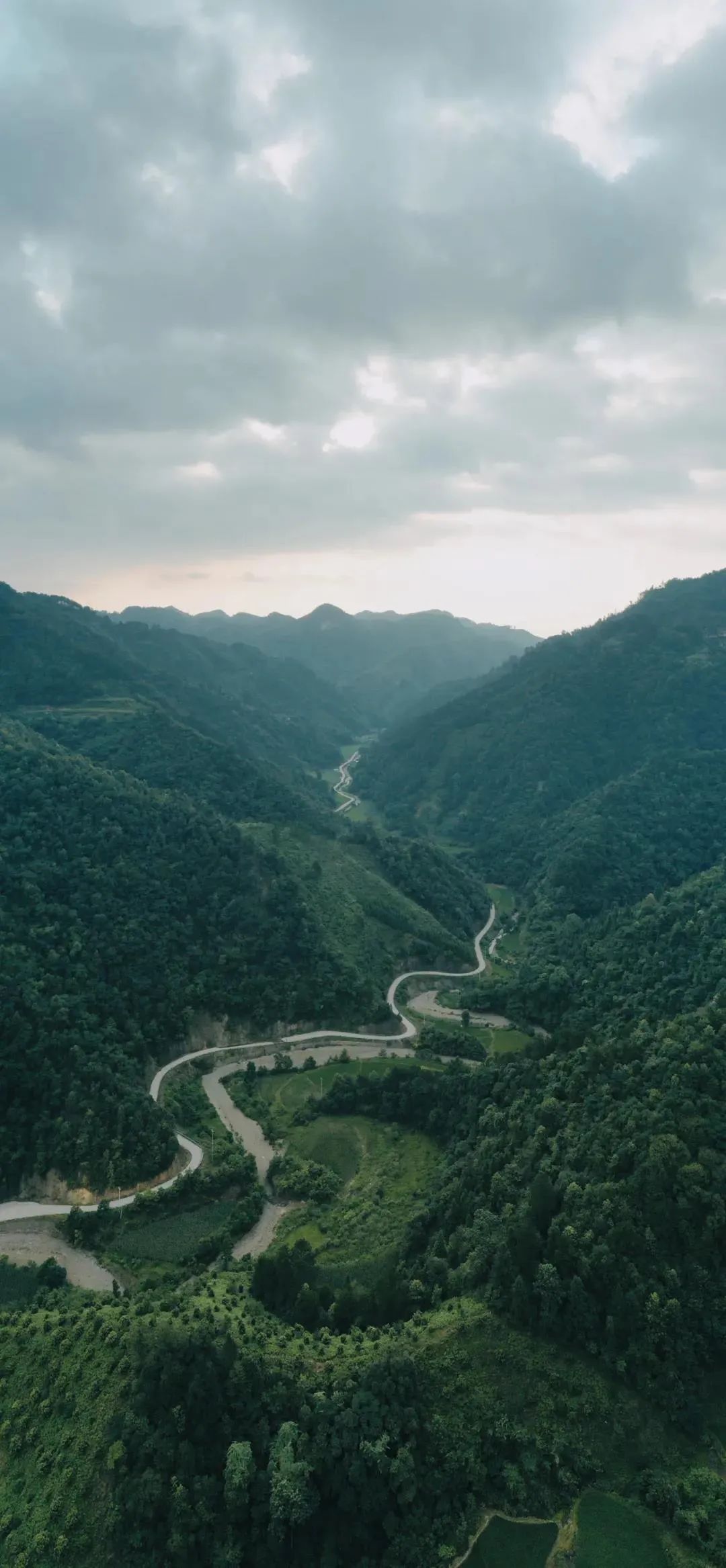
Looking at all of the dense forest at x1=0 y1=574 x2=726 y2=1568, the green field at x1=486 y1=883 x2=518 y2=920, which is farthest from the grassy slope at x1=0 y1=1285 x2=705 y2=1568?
the green field at x1=486 y1=883 x2=518 y2=920

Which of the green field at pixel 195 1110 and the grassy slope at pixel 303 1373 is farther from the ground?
the grassy slope at pixel 303 1373

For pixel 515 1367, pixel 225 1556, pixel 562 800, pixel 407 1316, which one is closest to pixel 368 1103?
pixel 407 1316

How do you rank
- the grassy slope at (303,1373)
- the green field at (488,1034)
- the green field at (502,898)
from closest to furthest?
1. the grassy slope at (303,1373)
2. the green field at (488,1034)
3. the green field at (502,898)

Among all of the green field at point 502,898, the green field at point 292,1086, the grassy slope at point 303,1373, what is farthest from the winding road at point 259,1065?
the green field at point 502,898

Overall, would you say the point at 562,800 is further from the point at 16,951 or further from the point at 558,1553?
the point at 558,1553

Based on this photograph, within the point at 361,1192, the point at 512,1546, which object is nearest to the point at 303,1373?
the point at 512,1546

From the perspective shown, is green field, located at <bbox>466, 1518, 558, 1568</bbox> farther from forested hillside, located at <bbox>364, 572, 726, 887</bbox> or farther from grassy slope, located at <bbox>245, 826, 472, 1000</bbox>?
forested hillside, located at <bbox>364, 572, 726, 887</bbox>

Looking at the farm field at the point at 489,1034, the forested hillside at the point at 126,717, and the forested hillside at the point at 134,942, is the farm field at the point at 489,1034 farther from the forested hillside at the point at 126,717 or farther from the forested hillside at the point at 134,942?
the forested hillside at the point at 126,717
